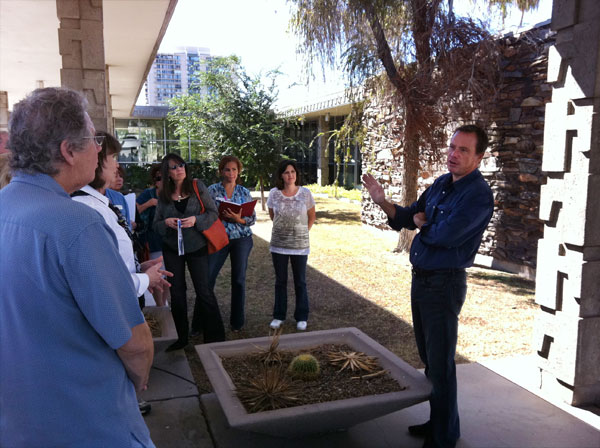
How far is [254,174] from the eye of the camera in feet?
47.0

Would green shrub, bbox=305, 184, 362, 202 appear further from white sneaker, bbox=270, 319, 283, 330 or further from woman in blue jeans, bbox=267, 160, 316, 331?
white sneaker, bbox=270, 319, 283, 330

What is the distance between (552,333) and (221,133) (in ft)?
38.6

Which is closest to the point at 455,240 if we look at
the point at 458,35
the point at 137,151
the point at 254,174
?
the point at 458,35

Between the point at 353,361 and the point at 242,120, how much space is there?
1146 cm

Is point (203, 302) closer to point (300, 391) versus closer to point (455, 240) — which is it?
point (300, 391)

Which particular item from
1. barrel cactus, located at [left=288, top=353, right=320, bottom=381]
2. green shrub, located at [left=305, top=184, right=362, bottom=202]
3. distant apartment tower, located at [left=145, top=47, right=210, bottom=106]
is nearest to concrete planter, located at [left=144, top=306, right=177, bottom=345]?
barrel cactus, located at [left=288, top=353, right=320, bottom=381]

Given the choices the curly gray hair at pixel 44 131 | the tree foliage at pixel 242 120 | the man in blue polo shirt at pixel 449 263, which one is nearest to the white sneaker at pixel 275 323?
the man in blue polo shirt at pixel 449 263

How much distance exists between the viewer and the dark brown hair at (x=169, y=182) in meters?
4.49

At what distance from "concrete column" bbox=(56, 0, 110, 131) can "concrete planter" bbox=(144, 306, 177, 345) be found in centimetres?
228

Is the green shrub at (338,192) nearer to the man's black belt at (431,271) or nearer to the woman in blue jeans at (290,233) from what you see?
the woman in blue jeans at (290,233)

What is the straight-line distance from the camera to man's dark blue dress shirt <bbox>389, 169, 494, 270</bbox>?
2803mm

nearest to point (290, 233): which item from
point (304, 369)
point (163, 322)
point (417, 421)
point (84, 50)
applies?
point (163, 322)

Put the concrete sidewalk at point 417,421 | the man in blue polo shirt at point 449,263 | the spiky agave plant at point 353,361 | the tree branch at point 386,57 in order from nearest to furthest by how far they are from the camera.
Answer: the man in blue polo shirt at point 449,263, the concrete sidewalk at point 417,421, the spiky agave plant at point 353,361, the tree branch at point 386,57

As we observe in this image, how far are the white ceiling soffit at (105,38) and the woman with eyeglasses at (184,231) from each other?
215 centimetres
